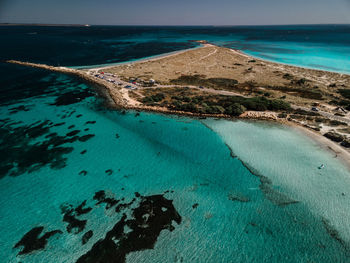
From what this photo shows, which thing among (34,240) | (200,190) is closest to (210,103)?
(200,190)

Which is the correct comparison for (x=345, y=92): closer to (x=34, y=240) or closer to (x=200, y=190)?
(x=200, y=190)

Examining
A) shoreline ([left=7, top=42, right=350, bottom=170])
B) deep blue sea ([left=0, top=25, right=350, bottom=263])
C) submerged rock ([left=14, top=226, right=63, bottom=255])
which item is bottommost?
submerged rock ([left=14, top=226, right=63, bottom=255])

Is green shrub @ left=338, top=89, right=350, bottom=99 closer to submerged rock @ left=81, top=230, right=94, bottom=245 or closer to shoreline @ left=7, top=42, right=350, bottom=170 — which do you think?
shoreline @ left=7, top=42, right=350, bottom=170

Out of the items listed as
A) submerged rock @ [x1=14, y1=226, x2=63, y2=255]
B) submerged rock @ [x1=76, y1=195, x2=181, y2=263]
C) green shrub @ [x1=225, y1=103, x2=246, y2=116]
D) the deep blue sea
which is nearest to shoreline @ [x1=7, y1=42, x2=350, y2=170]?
green shrub @ [x1=225, y1=103, x2=246, y2=116]

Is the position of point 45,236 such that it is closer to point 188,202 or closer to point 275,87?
point 188,202

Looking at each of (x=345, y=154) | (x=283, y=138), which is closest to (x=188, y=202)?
(x=283, y=138)

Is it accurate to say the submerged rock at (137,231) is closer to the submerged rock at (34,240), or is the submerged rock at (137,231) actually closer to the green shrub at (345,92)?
the submerged rock at (34,240)
